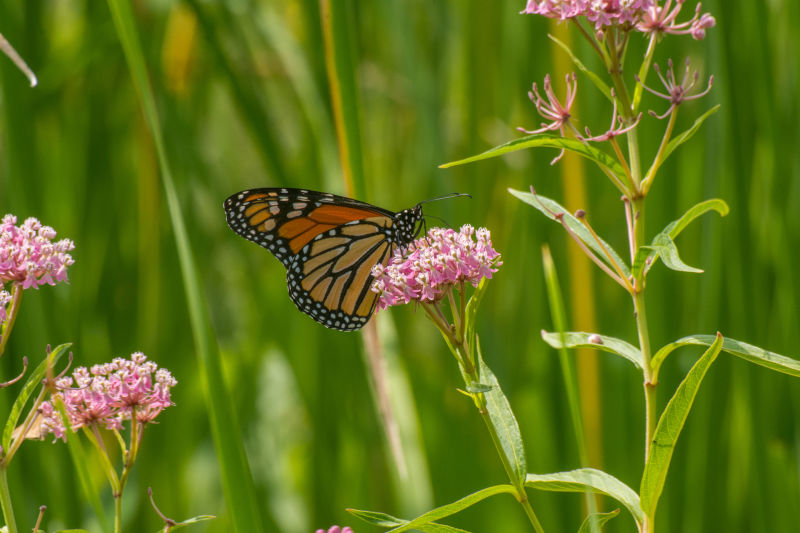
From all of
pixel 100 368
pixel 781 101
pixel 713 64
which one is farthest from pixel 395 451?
pixel 781 101

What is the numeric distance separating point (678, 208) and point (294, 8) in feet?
5.61

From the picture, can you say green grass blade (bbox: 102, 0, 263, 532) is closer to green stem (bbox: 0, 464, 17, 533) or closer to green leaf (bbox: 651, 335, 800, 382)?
green stem (bbox: 0, 464, 17, 533)

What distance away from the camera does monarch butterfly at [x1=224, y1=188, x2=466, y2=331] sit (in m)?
1.86

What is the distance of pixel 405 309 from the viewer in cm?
301

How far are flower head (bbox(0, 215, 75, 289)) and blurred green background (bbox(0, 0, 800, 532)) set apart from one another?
1.65ft

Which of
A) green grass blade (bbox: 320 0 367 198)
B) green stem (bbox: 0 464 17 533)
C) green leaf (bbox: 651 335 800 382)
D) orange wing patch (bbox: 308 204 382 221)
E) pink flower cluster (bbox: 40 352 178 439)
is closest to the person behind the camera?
green stem (bbox: 0 464 17 533)

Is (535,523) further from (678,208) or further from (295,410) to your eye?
(295,410)

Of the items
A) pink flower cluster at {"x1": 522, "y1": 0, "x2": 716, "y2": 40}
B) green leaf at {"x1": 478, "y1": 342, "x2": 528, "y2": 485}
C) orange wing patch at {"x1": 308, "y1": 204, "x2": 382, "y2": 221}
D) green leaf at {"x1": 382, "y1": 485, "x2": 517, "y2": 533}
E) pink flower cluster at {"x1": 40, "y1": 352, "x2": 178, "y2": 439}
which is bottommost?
green leaf at {"x1": 382, "y1": 485, "x2": 517, "y2": 533}

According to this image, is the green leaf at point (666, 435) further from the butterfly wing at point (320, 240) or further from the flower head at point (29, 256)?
the butterfly wing at point (320, 240)

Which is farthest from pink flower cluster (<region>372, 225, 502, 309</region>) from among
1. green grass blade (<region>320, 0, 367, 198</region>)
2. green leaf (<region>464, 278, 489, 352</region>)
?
green grass blade (<region>320, 0, 367, 198</region>)

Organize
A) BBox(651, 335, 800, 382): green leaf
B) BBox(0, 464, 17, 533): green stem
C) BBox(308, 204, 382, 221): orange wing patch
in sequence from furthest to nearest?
1. BBox(308, 204, 382, 221): orange wing patch
2. BBox(651, 335, 800, 382): green leaf
3. BBox(0, 464, 17, 533): green stem

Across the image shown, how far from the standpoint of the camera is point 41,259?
1.10m

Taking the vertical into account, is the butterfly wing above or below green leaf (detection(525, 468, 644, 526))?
above

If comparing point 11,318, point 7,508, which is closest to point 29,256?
point 11,318
